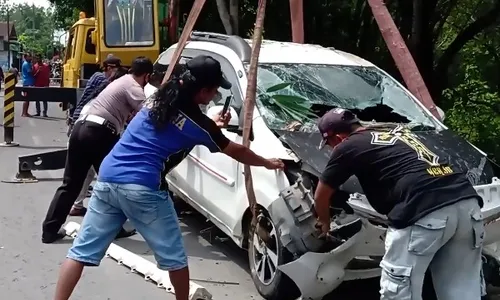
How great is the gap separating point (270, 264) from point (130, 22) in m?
9.17

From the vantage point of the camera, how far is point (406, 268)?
13.5 ft

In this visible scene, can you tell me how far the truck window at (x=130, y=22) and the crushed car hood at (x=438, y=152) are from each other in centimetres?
855

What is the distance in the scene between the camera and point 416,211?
405cm

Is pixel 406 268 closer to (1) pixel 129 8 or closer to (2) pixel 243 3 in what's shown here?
(1) pixel 129 8

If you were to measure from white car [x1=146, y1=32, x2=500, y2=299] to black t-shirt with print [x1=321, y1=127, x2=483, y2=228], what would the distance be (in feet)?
2.08

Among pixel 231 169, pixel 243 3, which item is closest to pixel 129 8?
pixel 243 3

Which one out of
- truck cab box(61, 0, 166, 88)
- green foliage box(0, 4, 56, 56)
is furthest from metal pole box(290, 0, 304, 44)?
green foliage box(0, 4, 56, 56)

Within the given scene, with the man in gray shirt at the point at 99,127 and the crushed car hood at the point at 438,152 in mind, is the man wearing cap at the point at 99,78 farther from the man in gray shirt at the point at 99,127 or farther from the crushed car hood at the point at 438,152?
the crushed car hood at the point at 438,152

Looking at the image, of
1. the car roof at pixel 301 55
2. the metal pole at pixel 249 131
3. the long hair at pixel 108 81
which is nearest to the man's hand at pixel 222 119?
the metal pole at pixel 249 131

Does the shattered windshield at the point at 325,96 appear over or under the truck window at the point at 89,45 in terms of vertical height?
over

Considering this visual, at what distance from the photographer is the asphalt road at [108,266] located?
5918 millimetres

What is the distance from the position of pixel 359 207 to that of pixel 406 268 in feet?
2.62

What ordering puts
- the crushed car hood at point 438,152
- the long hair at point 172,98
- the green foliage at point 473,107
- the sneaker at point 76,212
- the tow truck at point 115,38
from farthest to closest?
the green foliage at point 473,107 → the tow truck at point 115,38 → the sneaker at point 76,212 → the crushed car hood at point 438,152 → the long hair at point 172,98

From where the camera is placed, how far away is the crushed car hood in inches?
212
